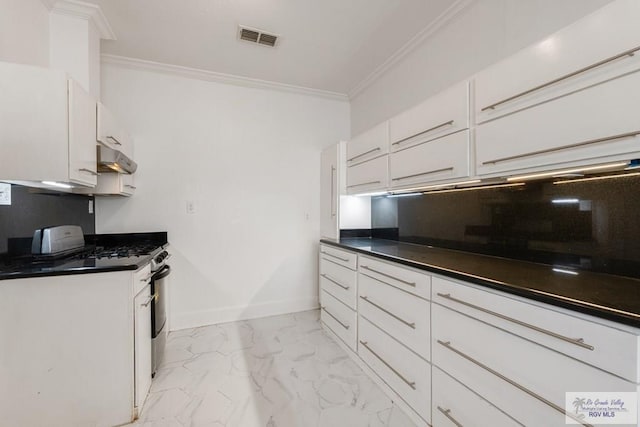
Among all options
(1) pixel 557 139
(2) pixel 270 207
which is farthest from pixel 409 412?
(2) pixel 270 207

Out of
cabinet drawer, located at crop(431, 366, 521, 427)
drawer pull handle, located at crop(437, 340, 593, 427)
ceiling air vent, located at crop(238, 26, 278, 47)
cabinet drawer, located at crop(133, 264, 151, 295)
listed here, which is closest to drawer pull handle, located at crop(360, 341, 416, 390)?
cabinet drawer, located at crop(431, 366, 521, 427)

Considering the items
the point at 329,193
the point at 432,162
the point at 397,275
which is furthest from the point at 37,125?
the point at 329,193

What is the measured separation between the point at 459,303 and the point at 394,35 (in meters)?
2.27

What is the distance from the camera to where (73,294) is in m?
1.46

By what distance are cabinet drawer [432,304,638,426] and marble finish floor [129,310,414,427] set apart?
0.64 meters

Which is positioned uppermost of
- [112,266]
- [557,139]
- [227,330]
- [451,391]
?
[557,139]

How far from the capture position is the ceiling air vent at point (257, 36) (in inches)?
90.4

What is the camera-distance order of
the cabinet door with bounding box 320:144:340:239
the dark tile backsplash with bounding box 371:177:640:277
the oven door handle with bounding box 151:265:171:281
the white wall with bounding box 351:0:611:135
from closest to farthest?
the dark tile backsplash with bounding box 371:177:640:277 → the white wall with bounding box 351:0:611:135 → the oven door handle with bounding box 151:265:171:281 → the cabinet door with bounding box 320:144:340:239

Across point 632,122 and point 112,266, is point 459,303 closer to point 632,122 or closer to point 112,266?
point 632,122

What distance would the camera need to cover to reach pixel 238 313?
3121 mm

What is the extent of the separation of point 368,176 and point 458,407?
179 centimetres

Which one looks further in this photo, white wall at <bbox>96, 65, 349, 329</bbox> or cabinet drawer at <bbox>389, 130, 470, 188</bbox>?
white wall at <bbox>96, 65, 349, 329</bbox>

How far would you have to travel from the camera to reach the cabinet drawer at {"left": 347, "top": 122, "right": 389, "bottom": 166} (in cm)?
231

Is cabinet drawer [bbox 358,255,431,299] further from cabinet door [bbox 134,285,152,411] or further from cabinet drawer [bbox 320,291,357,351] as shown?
cabinet door [bbox 134,285,152,411]
